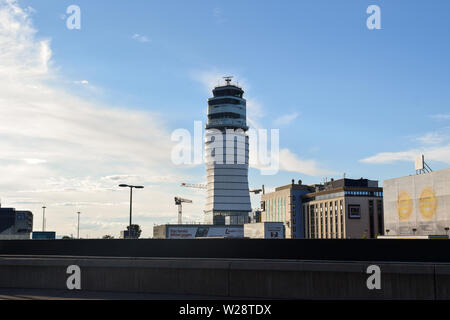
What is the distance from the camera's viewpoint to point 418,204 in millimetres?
105688

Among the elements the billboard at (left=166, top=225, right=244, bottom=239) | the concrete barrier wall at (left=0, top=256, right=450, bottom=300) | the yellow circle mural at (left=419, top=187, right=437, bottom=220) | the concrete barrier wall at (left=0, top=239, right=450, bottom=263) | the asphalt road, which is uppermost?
the yellow circle mural at (left=419, top=187, right=437, bottom=220)

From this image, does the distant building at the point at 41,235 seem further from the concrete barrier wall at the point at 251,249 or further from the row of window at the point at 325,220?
the row of window at the point at 325,220

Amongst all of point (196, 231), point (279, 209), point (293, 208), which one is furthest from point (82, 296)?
point (279, 209)

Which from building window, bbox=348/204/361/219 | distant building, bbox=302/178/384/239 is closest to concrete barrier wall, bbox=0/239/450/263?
distant building, bbox=302/178/384/239

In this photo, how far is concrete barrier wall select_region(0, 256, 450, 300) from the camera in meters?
14.7

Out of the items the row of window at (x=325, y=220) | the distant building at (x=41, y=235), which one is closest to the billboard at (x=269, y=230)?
the distant building at (x=41, y=235)

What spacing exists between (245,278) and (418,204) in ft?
324

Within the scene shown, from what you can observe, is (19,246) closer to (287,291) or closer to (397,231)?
(287,291)

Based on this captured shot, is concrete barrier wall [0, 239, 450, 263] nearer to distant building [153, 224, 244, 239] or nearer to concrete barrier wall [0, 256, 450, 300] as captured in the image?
concrete barrier wall [0, 256, 450, 300]

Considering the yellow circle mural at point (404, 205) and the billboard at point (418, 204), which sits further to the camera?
the yellow circle mural at point (404, 205)

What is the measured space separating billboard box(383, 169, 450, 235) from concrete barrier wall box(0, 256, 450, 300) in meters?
88.3

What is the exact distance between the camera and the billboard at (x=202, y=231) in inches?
6186

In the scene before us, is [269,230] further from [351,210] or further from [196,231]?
[196,231]
